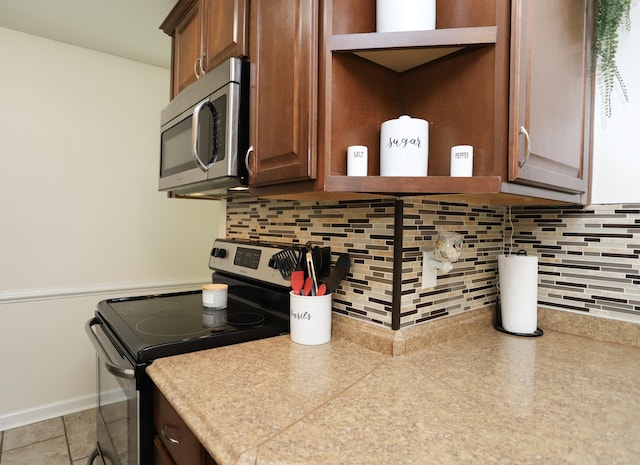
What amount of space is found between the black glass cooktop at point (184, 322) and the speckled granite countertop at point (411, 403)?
40 mm

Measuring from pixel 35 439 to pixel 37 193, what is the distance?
1446 mm

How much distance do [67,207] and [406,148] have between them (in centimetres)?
238

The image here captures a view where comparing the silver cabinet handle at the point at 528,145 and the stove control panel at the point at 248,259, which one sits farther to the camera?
the stove control panel at the point at 248,259

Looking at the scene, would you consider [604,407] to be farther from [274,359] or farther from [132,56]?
[132,56]

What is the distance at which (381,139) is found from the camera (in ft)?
2.97

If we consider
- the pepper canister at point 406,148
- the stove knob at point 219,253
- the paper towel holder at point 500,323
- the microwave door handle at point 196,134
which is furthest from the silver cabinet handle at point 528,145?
the stove knob at point 219,253

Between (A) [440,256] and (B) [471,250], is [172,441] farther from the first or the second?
(B) [471,250]

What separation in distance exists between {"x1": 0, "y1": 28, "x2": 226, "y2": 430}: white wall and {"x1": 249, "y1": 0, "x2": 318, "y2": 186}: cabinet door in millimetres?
1065

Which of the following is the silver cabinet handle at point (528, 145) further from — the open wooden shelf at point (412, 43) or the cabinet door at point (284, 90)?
the cabinet door at point (284, 90)

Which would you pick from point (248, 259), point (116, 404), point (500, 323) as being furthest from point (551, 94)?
point (116, 404)

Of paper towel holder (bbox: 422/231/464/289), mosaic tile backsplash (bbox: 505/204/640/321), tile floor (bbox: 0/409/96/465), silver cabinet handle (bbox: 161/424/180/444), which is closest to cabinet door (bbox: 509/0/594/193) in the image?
mosaic tile backsplash (bbox: 505/204/640/321)

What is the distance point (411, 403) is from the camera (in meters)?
0.75

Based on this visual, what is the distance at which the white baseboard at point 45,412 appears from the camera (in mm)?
2221

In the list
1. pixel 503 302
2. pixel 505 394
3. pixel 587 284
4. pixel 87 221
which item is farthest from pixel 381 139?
pixel 87 221
